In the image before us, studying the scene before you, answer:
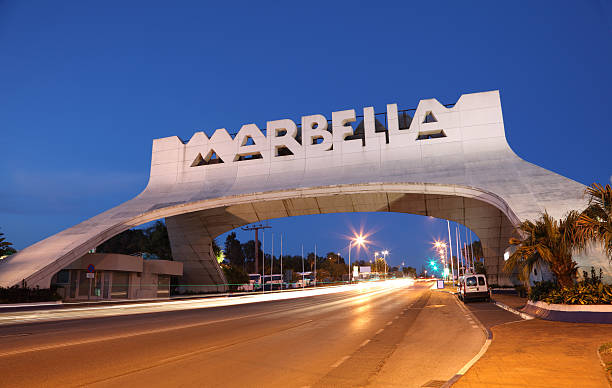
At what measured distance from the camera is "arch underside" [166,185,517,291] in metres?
41.8

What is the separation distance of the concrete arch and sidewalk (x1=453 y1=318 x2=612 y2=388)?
53.8 feet

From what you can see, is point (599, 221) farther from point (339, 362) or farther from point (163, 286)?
point (163, 286)

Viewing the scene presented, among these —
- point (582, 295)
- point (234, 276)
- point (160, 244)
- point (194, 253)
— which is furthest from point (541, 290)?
point (160, 244)

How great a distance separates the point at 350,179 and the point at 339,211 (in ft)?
31.2

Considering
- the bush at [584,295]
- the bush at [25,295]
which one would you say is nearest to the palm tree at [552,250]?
the bush at [584,295]

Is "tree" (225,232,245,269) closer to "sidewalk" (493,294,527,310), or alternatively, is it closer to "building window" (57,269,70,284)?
"building window" (57,269,70,284)

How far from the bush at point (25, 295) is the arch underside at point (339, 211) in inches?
700

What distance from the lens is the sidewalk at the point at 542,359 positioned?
667cm

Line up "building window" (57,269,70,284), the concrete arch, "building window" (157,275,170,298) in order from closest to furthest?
1. the concrete arch
2. "building window" (57,269,70,284)
3. "building window" (157,275,170,298)

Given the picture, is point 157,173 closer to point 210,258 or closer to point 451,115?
point 210,258

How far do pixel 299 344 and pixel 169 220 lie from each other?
42729 millimetres

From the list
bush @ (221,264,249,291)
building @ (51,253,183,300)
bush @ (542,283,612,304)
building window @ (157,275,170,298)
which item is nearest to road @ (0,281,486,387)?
bush @ (542,283,612,304)

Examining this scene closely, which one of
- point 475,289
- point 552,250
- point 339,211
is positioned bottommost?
point 475,289

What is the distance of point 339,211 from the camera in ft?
153
